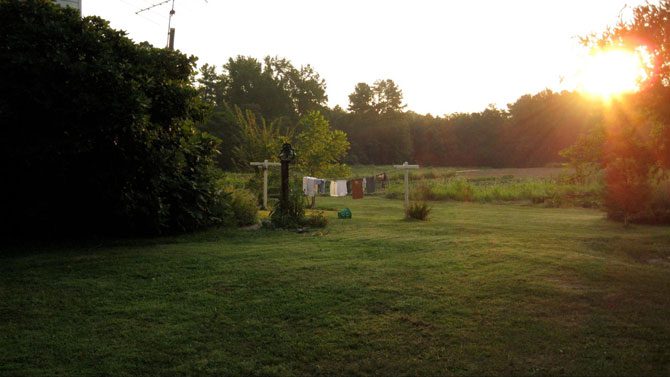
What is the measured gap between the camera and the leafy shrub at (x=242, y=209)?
1185 cm

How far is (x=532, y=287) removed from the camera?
18.7ft

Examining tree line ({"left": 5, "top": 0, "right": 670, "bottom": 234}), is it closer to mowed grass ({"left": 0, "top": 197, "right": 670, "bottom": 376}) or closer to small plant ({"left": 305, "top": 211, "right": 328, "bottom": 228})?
mowed grass ({"left": 0, "top": 197, "right": 670, "bottom": 376})

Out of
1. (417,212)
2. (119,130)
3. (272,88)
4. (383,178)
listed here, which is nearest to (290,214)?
(417,212)

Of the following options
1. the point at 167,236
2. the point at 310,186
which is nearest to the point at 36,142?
the point at 167,236

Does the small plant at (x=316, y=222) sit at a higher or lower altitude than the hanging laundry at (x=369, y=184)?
lower

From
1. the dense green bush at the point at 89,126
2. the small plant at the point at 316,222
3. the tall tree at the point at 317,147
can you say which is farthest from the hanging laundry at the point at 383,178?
the dense green bush at the point at 89,126

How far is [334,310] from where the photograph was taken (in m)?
5.08

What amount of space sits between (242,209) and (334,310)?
23.6 ft

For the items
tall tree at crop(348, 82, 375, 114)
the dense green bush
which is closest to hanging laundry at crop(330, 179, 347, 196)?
the dense green bush

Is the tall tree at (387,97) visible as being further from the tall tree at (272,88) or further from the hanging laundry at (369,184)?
the hanging laundry at (369,184)

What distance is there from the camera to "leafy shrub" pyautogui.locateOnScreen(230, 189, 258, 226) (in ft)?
38.9

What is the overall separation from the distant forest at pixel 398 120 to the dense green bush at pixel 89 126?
140 feet

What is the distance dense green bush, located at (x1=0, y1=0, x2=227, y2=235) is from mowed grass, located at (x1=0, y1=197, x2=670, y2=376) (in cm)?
94

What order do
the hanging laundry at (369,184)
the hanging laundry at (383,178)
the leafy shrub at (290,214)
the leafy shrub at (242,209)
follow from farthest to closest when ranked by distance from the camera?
the hanging laundry at (383,178) → the hanging laundry at (369,184) → the leafy shrub at (242,209) → the leafy shrub at (290,214)
